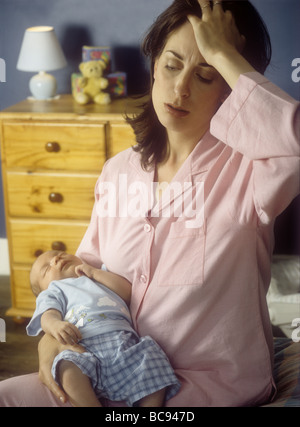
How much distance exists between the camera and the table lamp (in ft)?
4.93

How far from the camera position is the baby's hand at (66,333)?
84 centimetres

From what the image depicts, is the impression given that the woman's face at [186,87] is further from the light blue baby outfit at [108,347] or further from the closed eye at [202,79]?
the light blue baby outfit at [108,347]

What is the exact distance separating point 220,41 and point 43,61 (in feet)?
3.34

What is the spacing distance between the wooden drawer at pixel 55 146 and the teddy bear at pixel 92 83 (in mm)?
88

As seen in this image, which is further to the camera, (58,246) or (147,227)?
(58,246)

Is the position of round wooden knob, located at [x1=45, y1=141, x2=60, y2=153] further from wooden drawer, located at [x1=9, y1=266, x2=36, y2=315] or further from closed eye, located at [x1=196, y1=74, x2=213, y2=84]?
closed eye, located at [x1=196, y1=74, x2=213, y2=84]

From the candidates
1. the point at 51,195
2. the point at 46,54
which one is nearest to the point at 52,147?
the point at 51,195

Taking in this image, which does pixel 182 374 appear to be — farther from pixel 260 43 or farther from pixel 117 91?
pixel 117 91

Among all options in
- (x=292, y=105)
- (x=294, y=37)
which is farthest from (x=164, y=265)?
(x=294, y=37)

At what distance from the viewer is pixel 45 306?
900mm

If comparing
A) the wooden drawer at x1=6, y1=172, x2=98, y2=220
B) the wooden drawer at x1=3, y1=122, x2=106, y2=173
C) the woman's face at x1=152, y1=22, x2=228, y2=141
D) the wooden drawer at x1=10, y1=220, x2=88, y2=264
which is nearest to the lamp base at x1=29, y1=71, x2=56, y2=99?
the wooden drawer at x1=3, y1=122, x2=106, y2=173

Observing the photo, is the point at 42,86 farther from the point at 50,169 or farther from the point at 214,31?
the point at 214,31

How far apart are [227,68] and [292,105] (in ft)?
0.34

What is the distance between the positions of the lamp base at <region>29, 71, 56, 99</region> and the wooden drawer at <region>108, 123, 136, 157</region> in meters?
0.20
